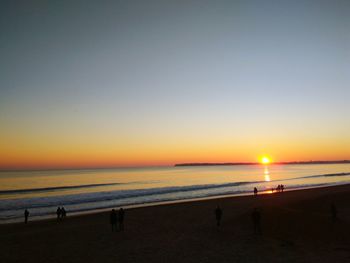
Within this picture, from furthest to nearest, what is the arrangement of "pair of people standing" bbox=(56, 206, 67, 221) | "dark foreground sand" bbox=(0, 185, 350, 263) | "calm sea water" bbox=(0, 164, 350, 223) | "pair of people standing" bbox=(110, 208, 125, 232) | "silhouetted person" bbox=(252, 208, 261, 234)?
"calm sea water" bbox=(0, 164, 350, 223) → "pair of people standing" bbox=(56, 206, 67, 221) → "pair of people standing" bbox=(110, 208, 125, 232) → "silhouetted person" bbox=(252, 208, 261, 234) → "dark foreground sand" bbox=(0, 185, 350, 263)

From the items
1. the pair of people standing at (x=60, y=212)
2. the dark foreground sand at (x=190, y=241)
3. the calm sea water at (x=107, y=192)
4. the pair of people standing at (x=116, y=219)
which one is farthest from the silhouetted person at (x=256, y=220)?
the calm sea water at (x=107, y=192)

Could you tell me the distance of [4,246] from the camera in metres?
19.3

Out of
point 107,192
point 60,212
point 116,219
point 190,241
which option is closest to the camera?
point 190,241

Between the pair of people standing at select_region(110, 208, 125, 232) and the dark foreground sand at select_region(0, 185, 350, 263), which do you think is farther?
the pair of people standing at select_region(110, 208, 125, 232)

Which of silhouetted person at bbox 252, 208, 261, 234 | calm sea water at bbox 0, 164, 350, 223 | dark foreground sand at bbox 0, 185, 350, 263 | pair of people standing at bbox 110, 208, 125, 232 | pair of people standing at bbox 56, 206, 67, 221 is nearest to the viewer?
dark foreground sand at bbox 0, 185, 350, 263

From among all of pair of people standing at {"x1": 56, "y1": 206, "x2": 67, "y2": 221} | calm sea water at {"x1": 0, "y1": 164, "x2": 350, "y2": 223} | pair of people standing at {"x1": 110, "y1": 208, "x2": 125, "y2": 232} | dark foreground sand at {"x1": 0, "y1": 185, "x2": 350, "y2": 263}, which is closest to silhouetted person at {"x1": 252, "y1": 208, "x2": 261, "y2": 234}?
dark foreground sand at {"x1": 0, "y1": 185, "x2": 350, "y2": 263}

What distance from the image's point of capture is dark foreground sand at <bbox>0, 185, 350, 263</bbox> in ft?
51.9

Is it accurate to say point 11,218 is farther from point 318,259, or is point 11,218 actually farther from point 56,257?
point 318,259

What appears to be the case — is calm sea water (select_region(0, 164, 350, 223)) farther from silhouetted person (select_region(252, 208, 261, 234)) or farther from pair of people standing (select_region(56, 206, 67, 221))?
silhouetted person (select_region(252, 208, 261, 234))

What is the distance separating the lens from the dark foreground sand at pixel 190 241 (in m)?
15.8

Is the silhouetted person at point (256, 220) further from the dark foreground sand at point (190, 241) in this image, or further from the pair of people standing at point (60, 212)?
the pair of people standing at point (60, 212)

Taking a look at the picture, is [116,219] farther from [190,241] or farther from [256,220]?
[256,220]

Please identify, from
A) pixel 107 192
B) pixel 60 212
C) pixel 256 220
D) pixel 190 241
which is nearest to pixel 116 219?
pixel 190 241

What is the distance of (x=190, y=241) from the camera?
18.9m
